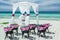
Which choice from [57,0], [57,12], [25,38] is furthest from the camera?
[57,12]

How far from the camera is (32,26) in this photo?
6.41 meters

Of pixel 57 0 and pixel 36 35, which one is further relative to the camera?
pixel 57 0

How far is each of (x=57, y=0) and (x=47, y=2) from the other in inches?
34.4

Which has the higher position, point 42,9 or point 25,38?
point 42,9

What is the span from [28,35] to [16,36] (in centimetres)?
45

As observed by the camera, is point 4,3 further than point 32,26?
Yes

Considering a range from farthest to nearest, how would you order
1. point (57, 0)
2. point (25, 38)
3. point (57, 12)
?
point (57, 12) → point (57, 0) → point (25, 38)

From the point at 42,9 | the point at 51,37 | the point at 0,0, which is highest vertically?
the point at 0,0

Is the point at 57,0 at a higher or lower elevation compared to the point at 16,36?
higher

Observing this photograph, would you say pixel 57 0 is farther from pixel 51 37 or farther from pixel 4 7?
pixel 51 37

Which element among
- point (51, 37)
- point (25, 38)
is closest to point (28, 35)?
point (25, 38)

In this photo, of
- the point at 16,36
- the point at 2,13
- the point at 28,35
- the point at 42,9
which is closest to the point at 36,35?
the point at 28,35

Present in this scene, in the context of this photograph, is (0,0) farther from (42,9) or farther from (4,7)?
(42,9)

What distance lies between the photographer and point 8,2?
15.5 m
